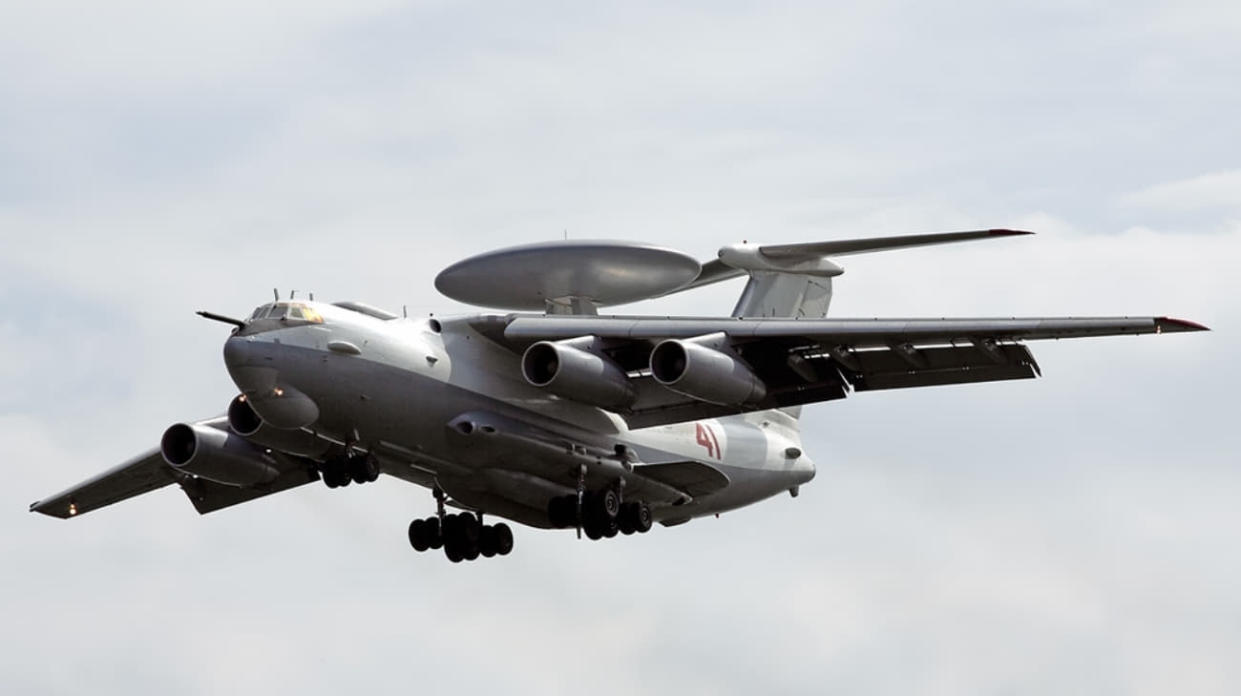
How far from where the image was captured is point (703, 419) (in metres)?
23.9

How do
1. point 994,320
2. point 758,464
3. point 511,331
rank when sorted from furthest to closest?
point 758,464 < point 511,331 < point 994,320

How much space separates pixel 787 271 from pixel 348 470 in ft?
18.0

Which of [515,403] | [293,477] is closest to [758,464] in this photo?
[515,403]

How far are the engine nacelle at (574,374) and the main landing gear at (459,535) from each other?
2.42 m

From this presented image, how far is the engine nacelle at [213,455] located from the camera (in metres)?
24.5

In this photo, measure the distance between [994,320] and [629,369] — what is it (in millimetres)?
3862

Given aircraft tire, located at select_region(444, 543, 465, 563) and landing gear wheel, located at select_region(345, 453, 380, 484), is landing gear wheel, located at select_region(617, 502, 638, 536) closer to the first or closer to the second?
aircraft tire, located at select_region(444, 543, 465, 563)

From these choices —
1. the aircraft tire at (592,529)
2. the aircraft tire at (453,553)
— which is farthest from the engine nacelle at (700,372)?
the aircraft tire at (453,553)

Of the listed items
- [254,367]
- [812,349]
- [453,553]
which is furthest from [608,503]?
[254,367]

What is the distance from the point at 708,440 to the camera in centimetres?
2525

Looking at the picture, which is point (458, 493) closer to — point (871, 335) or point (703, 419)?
point (703, 419)

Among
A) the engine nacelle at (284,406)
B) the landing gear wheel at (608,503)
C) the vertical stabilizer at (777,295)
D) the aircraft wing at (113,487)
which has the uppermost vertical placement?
the vertical stabilizer at (777,295)

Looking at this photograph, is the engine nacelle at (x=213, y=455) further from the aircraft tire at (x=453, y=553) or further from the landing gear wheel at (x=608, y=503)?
the landing gear wheel at (x=608, y=503)

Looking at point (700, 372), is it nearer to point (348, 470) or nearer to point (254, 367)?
point (348, 470)
